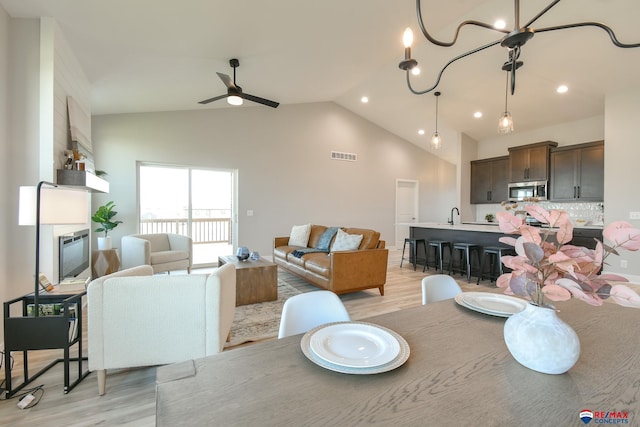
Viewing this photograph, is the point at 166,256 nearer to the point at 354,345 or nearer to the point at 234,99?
the point at 234,99

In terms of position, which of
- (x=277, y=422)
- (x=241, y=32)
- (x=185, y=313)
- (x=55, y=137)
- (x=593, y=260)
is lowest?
(x=185, y=313)

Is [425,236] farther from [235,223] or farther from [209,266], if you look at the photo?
[209,266]

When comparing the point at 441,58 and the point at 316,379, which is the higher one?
the point at 441,58

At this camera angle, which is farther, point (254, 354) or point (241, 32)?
point (241, 32)

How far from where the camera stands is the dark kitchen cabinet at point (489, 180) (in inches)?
263

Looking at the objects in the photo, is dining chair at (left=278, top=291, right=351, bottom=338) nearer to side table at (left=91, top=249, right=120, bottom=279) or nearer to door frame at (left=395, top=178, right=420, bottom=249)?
side table at (left=91, top=249, right=120, bottom=279)

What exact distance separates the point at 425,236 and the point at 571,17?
154 inches

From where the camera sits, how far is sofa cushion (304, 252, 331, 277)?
150 inches

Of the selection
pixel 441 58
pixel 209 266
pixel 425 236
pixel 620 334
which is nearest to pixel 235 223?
pixel 209 266

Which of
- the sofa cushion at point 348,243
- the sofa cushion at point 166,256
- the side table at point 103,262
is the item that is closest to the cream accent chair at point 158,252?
the sofa cushion at point 166,256

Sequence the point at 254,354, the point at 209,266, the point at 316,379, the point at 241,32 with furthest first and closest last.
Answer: the point at 209,266 < the point at 241,32 < the point at 254,354 < the point at 316,379

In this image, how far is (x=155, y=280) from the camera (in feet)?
6.19

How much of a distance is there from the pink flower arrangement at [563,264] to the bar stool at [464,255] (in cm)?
434

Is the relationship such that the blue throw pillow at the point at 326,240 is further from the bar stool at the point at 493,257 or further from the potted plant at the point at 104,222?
the potted plant at the point at 104,222
